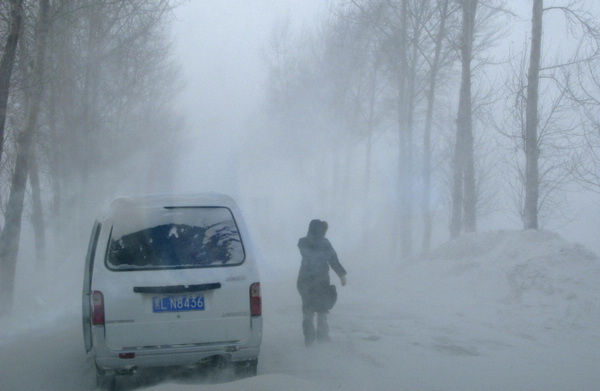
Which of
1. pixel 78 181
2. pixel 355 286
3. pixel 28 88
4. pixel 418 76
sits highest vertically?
pixel 418 76

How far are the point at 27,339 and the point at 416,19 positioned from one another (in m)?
16.6

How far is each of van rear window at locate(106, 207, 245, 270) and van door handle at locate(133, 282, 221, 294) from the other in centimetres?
19

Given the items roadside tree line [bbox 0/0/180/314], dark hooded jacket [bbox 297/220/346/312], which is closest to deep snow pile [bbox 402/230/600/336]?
dark hooded jacket [bbox 297/220/346/312]

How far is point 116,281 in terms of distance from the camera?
505 cm

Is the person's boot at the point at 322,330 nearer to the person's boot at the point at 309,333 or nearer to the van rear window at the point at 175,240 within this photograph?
the person's boot at the point at 309,333

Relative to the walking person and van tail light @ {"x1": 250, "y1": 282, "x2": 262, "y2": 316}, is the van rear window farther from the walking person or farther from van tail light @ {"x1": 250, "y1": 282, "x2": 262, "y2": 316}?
the walking person

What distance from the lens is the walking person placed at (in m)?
7.44

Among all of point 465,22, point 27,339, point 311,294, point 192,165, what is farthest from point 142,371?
point 192,165

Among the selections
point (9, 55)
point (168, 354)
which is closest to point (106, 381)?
point (168, 354)

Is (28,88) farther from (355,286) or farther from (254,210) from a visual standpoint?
(254,210)

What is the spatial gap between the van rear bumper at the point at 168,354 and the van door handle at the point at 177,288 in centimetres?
46

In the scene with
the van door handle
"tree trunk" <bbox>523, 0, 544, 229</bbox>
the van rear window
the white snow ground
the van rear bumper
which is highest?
"tree trunk" <bbox>523, 0, 544, 229</bbox>

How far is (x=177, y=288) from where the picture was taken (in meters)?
5.12

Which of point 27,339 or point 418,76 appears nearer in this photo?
point 27,339
